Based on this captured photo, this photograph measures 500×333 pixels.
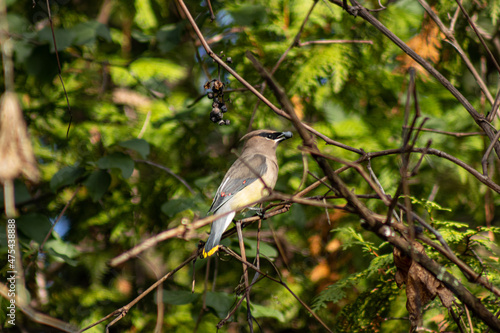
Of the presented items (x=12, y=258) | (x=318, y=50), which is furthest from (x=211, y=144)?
(x=12, y=258)

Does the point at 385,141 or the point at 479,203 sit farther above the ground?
the point at 385,141

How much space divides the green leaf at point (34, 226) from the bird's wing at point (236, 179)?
1.07m

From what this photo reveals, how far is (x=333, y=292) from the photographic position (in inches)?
93.2

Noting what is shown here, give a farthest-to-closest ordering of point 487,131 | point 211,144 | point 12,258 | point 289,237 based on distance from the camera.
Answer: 1. point 211,144
2. point 289,237
3. point 12,258
4. point 487,131

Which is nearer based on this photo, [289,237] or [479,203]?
[479,203]

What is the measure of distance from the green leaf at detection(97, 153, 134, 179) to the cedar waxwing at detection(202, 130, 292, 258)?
0.67 m

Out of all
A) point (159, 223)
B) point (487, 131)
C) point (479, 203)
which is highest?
point (487, 131)

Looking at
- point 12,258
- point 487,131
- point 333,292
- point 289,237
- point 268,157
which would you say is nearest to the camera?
point 487,131

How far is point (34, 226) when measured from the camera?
298 cm

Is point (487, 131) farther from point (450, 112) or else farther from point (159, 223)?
point (159, 223)

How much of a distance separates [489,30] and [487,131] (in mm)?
2675

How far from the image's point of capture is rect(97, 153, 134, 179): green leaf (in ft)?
9.87

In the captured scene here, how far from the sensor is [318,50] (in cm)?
385

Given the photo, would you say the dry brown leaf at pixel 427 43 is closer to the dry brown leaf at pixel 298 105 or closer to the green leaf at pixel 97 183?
the dry brown leaf at pixel 298 105
